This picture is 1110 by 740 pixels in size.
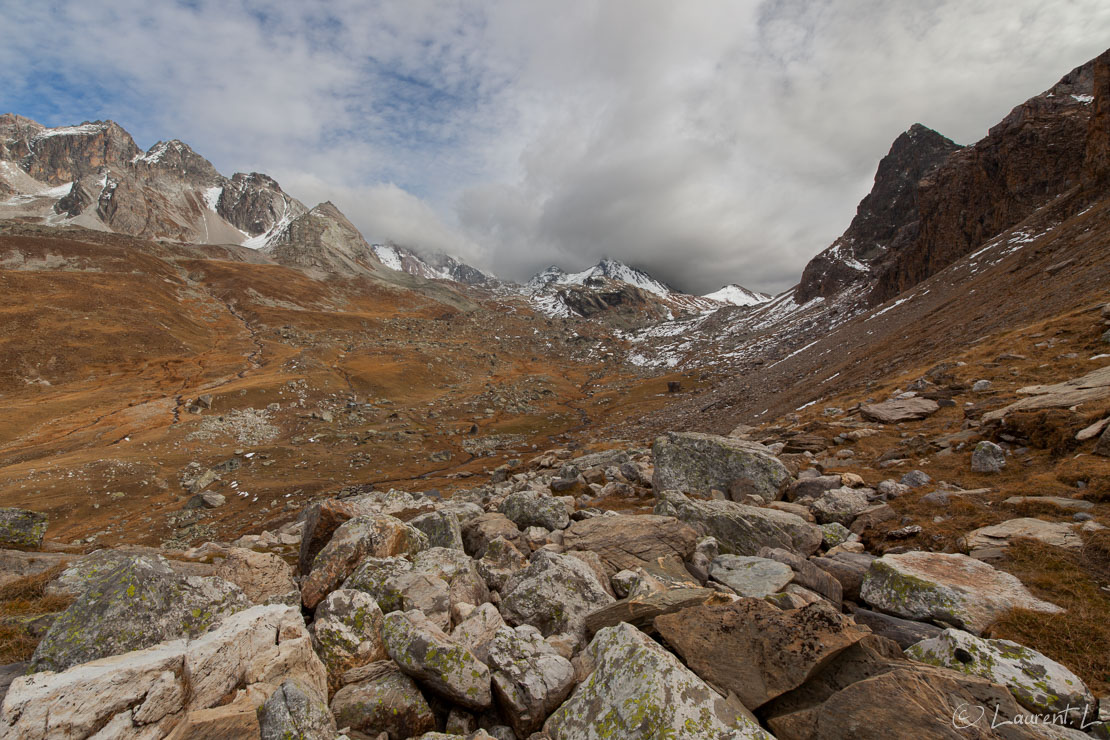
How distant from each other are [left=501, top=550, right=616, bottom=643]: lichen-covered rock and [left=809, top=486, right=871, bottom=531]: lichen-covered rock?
8.96 meters

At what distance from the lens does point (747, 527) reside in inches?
502

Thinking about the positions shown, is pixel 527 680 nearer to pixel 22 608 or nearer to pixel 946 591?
pixel 946 591

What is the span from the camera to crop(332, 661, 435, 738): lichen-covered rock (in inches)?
246

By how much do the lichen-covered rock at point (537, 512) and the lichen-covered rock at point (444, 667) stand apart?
8907mm

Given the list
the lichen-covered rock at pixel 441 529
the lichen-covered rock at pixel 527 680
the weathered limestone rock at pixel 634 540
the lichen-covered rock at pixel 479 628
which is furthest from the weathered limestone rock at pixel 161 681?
the weathered limestone rock at pixel 634 540

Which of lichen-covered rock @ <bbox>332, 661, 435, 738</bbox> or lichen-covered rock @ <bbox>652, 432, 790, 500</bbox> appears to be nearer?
lichen-covered rock @ <bbox>332, 661, 435, 738</bbox>

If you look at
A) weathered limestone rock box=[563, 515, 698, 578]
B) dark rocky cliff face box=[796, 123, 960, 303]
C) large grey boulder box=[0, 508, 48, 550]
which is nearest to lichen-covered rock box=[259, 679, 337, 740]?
weathered limestone rock box=[563, 515, 698, 578]

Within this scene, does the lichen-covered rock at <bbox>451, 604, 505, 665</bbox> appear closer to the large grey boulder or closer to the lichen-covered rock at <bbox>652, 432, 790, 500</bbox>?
the lichen-covered rock at <bbox>652, 432, 790, 500</bbox>

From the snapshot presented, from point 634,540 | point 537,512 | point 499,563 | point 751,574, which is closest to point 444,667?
point 499,563

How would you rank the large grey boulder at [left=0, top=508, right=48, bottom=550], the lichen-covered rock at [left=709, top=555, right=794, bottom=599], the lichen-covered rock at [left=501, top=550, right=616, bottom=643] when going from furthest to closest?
the large grey boulder at [left=0, top=508, right=48, bottom=550], the lichen-covered rock at [left=709, top=555, right=794, bottom=599], the lichen-covered rock at [left=501, top=550, right=616, bottom=643]

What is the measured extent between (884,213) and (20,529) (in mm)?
254438

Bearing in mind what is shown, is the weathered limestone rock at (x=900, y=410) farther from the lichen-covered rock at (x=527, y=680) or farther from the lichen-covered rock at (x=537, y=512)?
the lichen-covered rock at (x=527, y=680)

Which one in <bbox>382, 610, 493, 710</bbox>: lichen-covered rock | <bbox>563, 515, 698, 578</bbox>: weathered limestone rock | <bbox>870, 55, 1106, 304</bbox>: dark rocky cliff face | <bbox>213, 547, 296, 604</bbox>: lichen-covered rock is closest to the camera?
<bbox>382, 610, 493, 710</bbox>: lichen-covered rock

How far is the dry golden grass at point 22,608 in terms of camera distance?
7.09 meters
